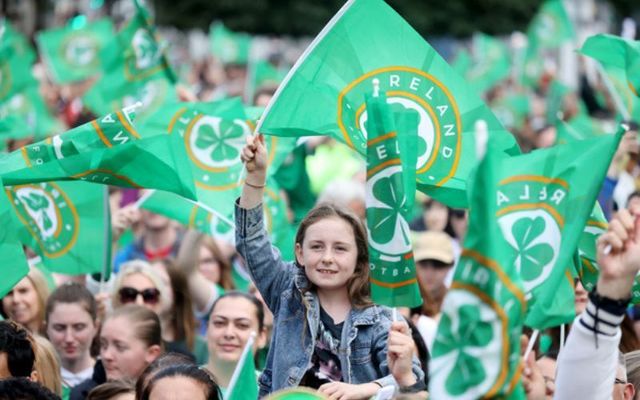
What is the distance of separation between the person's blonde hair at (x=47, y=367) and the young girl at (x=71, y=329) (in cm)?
114

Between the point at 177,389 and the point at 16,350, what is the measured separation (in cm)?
90

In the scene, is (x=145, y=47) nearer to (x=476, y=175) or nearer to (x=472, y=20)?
(x=476, y=175)

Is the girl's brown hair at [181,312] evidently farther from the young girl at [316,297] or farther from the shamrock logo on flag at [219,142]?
the young girl at [316,297]

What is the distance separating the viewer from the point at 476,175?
4.56 metres

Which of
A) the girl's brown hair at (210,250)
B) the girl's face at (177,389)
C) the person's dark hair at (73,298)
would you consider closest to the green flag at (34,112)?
the girl's brown hair at (210,250)

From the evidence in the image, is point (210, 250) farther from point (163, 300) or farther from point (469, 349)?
point (469, 349)

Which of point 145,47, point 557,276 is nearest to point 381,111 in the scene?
point 557,276

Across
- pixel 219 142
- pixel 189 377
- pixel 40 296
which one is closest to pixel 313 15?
pixel 219 142

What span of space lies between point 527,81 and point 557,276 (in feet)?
50.3

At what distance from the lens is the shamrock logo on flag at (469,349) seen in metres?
4.52

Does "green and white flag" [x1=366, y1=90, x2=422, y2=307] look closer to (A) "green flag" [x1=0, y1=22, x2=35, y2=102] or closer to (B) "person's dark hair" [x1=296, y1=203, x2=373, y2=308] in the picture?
(B) "person's dark hair" [x1=296, y1=203, x2=373, y2=308]

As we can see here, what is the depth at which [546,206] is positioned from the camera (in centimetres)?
525

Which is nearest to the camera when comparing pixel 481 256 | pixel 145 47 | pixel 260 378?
pixel 481 256

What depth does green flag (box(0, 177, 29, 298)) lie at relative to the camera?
659 cm
